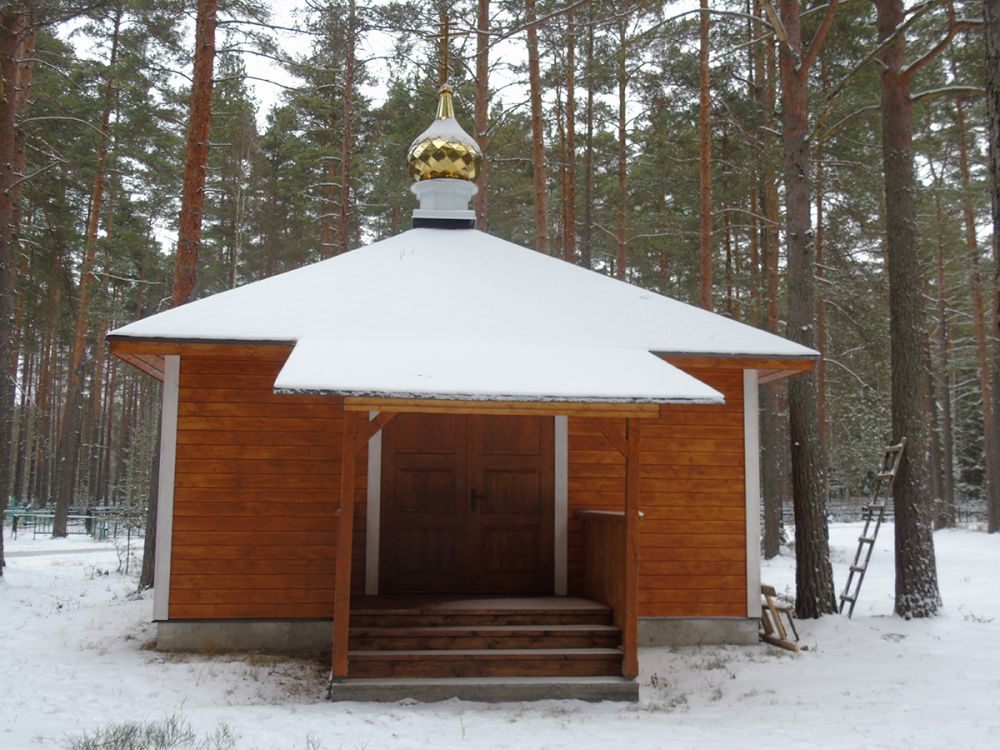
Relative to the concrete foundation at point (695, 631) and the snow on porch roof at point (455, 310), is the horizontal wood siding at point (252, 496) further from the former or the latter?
the concrete foundation at point (695, 631)

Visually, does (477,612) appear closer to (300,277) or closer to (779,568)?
(300,277)

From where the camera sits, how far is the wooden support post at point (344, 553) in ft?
20.0

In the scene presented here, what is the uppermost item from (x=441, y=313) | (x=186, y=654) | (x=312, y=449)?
(x=441, y=313)

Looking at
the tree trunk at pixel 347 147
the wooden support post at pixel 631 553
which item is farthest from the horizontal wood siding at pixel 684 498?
the tree trunk at pixel 347 147

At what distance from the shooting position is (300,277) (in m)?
8.27

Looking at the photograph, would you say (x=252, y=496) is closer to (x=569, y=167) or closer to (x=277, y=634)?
(x=277, y=634)

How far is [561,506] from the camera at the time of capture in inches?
318

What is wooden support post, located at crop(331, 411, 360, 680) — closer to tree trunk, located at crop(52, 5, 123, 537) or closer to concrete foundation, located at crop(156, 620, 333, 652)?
concrete foundation, located at crop(156, 620, 333, 652)

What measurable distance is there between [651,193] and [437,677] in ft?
45.7

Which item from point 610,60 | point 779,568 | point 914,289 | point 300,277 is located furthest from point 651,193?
point 300,277

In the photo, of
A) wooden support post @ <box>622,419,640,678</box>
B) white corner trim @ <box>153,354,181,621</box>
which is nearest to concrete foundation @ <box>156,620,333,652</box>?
white corner trim @ <box>153,354,181,621</box>

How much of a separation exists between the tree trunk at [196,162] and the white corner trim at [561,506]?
16.1 feet

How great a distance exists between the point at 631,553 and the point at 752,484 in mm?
2190

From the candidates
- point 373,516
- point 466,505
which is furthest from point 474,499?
point 373,516
